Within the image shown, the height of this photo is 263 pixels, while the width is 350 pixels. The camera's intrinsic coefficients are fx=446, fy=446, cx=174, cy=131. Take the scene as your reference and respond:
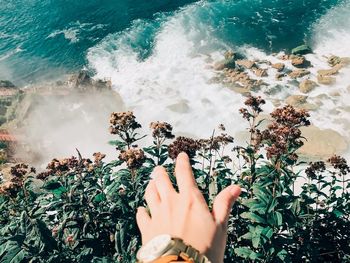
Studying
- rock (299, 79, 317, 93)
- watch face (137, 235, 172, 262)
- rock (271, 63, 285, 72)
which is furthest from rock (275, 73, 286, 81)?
watch face (137, 235, 172, 262)

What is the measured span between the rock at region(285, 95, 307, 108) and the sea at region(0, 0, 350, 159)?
59 cm

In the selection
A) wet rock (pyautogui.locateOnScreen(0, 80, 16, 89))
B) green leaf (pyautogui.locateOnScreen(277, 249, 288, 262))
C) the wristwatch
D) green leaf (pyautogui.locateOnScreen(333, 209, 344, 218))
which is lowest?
wet rock (pyautogui.locateOnScreen(0, 80, 16, 89))

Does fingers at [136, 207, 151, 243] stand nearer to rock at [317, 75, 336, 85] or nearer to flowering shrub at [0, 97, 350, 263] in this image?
flowering shrub at [0, 97, 350, 263]

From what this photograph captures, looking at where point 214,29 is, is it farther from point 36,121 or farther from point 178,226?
point 178,226

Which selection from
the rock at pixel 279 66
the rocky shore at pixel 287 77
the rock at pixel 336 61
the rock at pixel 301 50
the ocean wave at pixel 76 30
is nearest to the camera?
the rocky shore at pixel 287 77

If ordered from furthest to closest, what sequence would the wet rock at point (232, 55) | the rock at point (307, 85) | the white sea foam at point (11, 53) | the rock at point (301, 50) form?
the white sea foam at point (11, 53) < the wet rock at point (232, 55) < the rock at point (301, 50) < the rock at point (307, 85)

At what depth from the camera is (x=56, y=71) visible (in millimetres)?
27375

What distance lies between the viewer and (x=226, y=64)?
24547 millimetres

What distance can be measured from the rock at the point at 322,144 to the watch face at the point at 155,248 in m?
17.1

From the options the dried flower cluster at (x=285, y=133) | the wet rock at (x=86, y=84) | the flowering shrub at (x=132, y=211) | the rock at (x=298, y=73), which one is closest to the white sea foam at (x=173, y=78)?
the wet rock at (x=86, y=84)

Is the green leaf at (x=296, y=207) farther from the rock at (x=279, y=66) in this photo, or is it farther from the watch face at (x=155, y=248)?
the rock at (x=279, y=66)

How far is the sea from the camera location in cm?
2238

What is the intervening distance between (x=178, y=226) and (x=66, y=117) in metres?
21.2

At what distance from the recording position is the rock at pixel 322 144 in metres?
18.2
